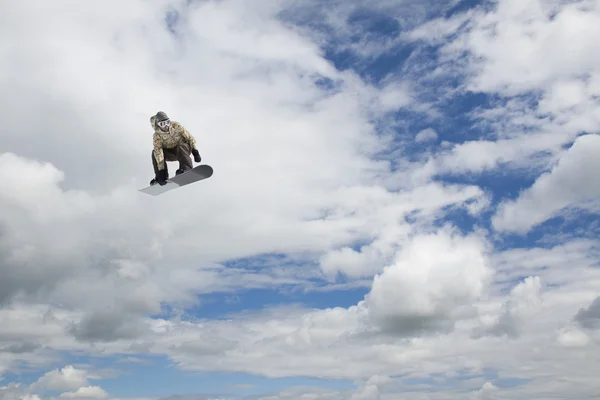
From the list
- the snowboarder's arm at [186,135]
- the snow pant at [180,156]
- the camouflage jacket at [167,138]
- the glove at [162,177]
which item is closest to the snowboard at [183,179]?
the glove at [162,177]

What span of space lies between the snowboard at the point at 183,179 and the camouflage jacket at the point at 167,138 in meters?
0.91

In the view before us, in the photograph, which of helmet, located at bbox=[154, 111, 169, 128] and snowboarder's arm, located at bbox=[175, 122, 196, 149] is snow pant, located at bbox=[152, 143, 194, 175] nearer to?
snowboarder's arm, located at bbox=[175, 122, 196, 149]

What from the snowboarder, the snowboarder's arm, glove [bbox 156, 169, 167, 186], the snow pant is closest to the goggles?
the snowboarder

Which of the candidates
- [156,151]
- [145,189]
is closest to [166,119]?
[156,151]

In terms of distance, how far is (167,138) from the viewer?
30141mm

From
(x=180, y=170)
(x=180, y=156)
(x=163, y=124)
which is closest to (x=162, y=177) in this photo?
(x=180, y=170)

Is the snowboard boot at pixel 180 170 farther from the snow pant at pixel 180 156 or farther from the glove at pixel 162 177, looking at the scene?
the glove at pixel 162 177

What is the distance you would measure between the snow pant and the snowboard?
550 millimetres

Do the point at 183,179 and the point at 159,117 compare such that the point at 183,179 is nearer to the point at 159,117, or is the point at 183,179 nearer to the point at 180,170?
the point at 180,170

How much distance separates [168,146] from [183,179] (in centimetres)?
161

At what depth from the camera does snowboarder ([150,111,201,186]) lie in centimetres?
3006

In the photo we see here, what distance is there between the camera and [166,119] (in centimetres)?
3006

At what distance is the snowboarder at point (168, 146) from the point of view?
98.6 feet

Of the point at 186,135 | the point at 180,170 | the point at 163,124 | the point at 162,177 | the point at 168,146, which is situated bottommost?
the point at 162,177
